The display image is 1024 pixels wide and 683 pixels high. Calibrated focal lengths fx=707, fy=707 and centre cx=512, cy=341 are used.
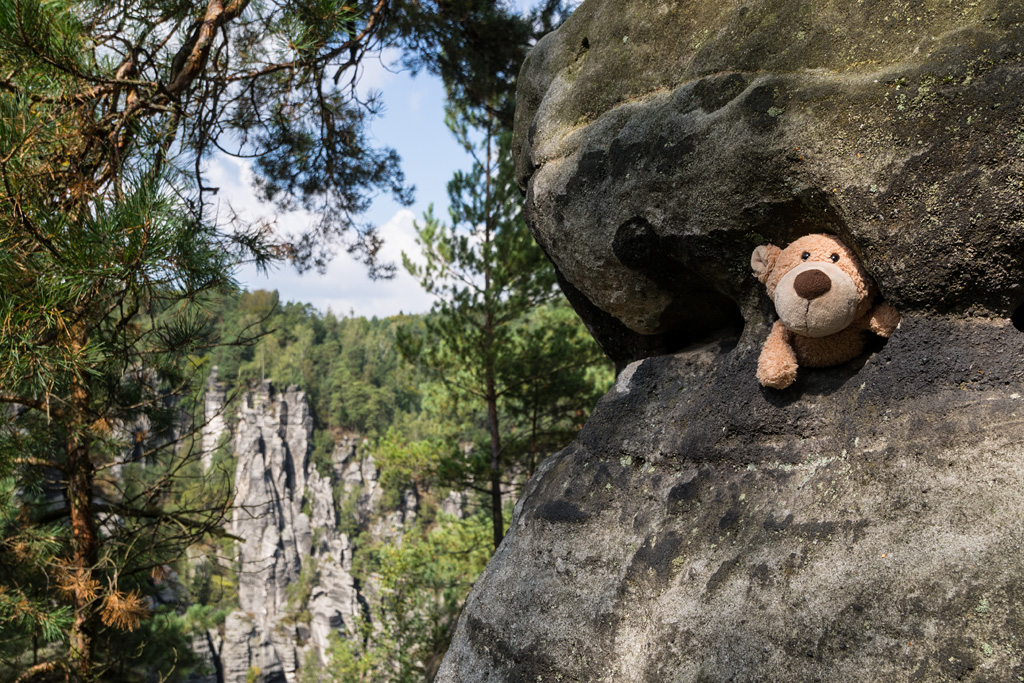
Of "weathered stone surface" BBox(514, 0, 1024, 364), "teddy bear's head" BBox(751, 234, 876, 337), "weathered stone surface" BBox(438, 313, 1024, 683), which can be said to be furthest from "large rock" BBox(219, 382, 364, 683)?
"teddy bear's head" BBox(751, 234, 876, 337)

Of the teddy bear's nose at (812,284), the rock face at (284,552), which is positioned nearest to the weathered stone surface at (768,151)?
the teddy bear's nose at (812,284)

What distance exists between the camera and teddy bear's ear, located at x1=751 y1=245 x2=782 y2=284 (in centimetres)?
219

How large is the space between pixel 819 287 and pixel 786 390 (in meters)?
0.36

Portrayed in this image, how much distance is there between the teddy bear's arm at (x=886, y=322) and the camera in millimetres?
2061

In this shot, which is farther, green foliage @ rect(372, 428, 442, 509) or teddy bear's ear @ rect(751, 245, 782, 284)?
green foliage @ rect(372, 428, 442, 509)

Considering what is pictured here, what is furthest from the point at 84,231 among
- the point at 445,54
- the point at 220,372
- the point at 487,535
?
the point at 220,372

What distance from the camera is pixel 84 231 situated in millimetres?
2873

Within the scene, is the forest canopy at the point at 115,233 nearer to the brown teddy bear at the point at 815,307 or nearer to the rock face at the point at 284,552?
the brown teddy bear at the point at 815,307

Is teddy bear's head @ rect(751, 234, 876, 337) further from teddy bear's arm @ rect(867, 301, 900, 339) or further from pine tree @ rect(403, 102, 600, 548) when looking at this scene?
pine tree @ rect(403, 102, 600, 548)

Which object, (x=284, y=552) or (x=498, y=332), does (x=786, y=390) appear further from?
(x=284, y=552)

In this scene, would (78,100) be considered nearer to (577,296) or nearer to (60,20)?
(60,20)

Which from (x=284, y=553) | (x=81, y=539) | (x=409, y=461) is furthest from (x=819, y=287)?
(x=284, y=553)

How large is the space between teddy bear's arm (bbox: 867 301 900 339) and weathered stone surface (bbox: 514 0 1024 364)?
0.03m

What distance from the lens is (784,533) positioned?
6.31 feet
